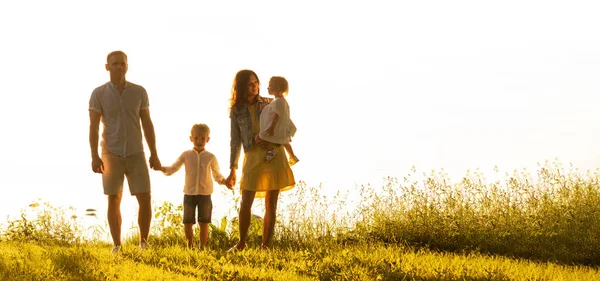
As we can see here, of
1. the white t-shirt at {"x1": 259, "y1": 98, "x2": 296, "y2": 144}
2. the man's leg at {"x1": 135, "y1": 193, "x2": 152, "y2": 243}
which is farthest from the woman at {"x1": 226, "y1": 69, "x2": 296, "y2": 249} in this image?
the man's leg at {"x1": 135, "y1": 193, "x2": 152, "y2": 243}

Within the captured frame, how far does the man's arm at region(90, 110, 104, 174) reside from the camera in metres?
7.45

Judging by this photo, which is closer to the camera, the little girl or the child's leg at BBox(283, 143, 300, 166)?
the little girl

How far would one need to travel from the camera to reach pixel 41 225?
10.4 metres

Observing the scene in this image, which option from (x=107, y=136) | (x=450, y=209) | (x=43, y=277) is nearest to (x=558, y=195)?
(x=450, y=209)

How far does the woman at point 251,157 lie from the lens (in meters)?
7.68

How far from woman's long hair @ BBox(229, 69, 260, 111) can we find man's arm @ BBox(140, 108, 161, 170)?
974mm

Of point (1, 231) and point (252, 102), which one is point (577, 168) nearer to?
point (252, 102)

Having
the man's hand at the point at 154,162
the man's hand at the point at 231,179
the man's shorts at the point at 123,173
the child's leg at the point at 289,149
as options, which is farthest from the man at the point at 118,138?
the child's leg at the point at 289,149

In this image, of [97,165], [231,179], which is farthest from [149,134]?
[231,179]

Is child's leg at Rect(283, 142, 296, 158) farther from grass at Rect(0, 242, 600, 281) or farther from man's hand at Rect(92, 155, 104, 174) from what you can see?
man's hand at Rect(92, 155, 104, 174)

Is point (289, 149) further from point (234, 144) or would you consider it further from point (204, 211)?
point (204, 211)

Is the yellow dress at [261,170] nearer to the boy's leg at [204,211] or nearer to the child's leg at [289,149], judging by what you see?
the child's leg at [289,149]

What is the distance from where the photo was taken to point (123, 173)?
7.55m

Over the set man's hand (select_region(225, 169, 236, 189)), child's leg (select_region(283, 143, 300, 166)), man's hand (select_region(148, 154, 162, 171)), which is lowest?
man's hand (select_region(225, 169, 236, 189))
